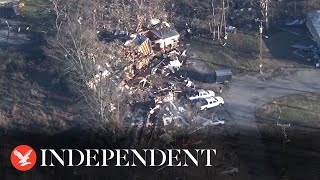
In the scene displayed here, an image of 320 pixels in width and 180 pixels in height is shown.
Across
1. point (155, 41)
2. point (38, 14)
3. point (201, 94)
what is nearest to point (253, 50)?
point (155, 41)

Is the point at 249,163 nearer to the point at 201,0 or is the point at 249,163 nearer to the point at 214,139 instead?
the point at 214,139

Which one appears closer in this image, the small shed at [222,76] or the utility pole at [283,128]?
the utility pole at [283,128]

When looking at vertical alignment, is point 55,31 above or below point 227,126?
above

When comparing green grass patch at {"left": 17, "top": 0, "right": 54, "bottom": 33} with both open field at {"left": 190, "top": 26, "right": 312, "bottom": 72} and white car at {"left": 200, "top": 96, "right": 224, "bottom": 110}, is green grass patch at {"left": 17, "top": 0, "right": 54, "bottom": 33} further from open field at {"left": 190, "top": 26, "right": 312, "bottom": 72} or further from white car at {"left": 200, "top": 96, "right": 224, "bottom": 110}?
white car at {"left": 200, "top": 96, "right": 224, "bottom": 110}

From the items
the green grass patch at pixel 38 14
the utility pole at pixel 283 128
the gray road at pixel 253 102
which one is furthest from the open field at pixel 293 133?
the green grass patch at pixel 38 14

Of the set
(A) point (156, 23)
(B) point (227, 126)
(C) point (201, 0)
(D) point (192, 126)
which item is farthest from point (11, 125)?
(C) point (201, 0)

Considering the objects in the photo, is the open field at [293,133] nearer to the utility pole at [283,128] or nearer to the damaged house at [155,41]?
the utility pole at [283,128]

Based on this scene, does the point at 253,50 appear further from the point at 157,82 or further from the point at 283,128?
the point at 283,128
